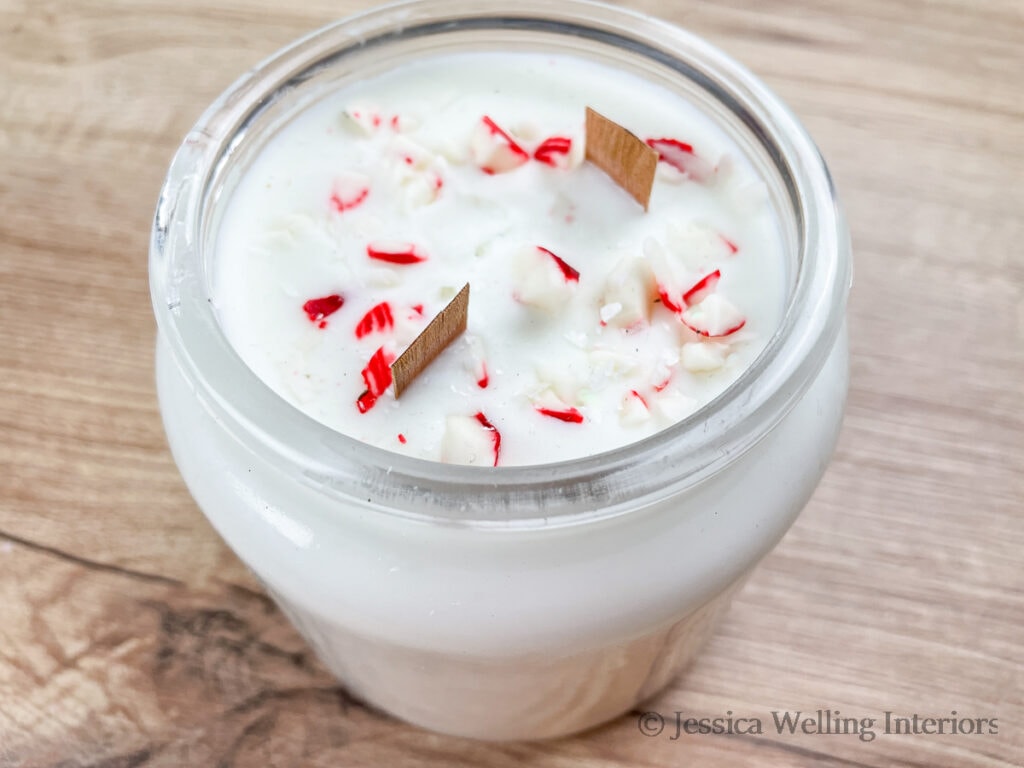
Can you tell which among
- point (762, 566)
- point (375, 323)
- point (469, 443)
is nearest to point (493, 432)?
point (469, 443)

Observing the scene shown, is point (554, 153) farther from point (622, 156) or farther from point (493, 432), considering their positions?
point (493, 432)

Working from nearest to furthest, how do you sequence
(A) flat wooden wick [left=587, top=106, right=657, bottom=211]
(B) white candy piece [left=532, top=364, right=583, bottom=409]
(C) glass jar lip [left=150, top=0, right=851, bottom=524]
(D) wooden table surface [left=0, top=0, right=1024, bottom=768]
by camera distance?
(C) glass jar lip [left=150, top=0, right=851, bottom=524] < (B) white candy piece [left=532, top=364, right=583, bottom=409] < (A) flat wooden wick [left=587, top=106, right=657, bottom=211] < (D) wooden table surface [left=0, top=0, right=1024, bottom=768]

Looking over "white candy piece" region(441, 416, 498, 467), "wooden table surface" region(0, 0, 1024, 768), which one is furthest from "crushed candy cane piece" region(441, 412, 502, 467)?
"wooden table surface" region(0, 0, 1024, 768)

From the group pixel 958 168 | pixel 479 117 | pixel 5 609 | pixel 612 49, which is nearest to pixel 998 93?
pixel 958 168

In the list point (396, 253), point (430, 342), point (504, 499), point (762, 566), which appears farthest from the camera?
point (762, 566)

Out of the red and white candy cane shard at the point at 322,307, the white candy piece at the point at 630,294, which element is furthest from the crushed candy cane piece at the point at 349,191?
the white candy piece at the point at 630,294

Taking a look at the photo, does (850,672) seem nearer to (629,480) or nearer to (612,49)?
(629,480)

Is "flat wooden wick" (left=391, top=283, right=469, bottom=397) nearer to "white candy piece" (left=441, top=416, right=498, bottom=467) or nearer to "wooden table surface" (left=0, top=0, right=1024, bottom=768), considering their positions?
"white candy piece" (left=441, top=416, right=498, bottom=467)
